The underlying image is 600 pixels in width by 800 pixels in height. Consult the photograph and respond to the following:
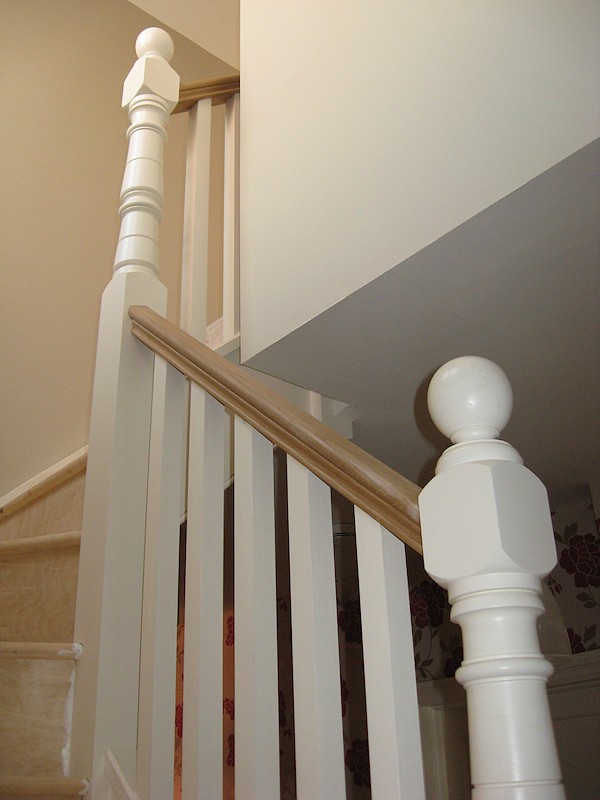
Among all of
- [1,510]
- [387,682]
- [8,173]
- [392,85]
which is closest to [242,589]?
[387,682]

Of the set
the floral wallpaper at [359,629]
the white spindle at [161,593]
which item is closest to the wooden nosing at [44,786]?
the white spindle at [161,593]

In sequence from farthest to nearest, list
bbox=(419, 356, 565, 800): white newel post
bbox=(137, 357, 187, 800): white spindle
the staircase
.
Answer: the staircase → bbox=(137, 357, 187, 800): white spindle → bbox=(419, 356, 565, 800): white newel post

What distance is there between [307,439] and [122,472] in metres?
0.59

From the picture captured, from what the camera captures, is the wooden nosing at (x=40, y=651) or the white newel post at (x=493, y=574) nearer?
the white newel post at (x=493, y=574)

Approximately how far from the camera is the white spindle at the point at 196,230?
6.10 ft

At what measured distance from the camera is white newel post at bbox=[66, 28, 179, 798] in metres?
1.29

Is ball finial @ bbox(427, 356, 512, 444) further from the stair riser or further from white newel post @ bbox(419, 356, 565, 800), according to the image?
the stair riser

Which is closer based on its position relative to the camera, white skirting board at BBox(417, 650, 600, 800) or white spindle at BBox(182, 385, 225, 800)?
white spindle at BBox(182, 385, 225, 800)

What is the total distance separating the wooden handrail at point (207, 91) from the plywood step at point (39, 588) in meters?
1.20

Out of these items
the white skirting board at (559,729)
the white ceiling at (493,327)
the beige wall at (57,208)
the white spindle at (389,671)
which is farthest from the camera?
the beige wall at (57,208)

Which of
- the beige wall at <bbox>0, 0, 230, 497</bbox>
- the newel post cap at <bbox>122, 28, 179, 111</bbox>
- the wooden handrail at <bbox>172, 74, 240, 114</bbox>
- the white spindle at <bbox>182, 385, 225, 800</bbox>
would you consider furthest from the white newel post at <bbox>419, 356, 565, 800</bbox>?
the beige wall at <bbox>0, 0, 230, 497</bbox>

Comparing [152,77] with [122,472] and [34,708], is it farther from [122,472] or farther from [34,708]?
[34,708]

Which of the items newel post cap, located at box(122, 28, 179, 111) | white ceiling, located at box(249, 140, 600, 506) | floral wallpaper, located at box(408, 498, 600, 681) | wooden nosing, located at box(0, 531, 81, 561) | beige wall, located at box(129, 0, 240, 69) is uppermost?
beige wall, located at box(129, 0, 240, 69)

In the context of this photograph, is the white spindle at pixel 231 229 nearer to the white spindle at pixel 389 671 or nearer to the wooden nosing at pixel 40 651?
the wooden nosing at pixel 40 651
